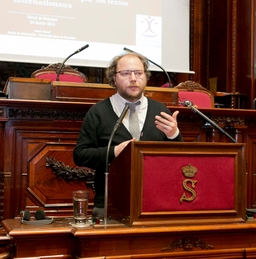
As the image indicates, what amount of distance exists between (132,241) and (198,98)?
2.32m

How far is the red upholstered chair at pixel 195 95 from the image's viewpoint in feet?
11.9

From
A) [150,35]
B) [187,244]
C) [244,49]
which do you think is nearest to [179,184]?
[187,244]

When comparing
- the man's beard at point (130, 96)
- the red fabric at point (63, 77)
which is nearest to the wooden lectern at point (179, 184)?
the man's beard at point (130, 96)

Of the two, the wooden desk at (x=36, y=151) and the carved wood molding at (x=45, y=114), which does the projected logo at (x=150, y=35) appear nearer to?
the wooden desk at (x=36, y=151)

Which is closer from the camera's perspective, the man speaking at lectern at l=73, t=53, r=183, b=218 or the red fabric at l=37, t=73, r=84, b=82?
the man speaking at lectern at l=73, t=53, r=183, b=218

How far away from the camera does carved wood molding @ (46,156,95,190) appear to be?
2854mm

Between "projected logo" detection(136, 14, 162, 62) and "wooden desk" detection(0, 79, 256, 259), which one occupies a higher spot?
"projected logo" detection(136, 14, 162, 62)

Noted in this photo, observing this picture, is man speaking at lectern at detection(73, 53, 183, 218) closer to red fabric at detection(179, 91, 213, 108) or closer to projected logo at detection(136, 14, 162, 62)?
red fabric at detection(179, 91, 213, 108)

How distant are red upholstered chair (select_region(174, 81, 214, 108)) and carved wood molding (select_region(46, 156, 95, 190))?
3.58ft

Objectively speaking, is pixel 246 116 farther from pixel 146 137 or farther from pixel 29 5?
pixel 29 5

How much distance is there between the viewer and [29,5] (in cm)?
394

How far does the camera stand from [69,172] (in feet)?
9.46

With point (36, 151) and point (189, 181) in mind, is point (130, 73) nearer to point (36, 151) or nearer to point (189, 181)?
point (189, 181)

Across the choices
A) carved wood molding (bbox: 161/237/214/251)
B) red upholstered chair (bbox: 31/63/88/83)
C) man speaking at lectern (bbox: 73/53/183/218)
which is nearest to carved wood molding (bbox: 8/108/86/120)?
red upholstered chair (bbox: 31/63/88/83)
